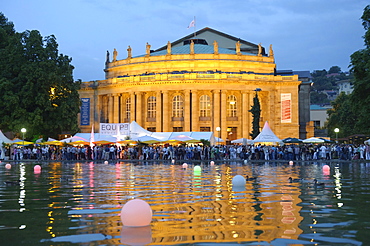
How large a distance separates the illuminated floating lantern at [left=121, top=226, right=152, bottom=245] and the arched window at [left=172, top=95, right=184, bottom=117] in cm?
7250

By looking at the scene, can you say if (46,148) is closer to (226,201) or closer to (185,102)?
(185,102)

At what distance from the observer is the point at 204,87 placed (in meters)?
78.6

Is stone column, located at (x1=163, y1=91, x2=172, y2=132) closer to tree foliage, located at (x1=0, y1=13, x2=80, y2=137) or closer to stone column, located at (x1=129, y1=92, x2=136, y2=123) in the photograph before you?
stone column, located at (x1=129, y1=92, x2=136, y2=123)

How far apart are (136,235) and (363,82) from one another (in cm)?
3752

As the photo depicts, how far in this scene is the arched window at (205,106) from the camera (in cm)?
8094

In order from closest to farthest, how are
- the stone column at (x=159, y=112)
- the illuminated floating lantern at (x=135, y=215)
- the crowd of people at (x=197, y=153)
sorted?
the illuminated floating lantern at (x=135, y=215) < the crowd of people at (x=197, y=153) < the stone column at (x=159, y=112)

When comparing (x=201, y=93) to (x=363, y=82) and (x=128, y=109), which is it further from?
(x=363, y=82)

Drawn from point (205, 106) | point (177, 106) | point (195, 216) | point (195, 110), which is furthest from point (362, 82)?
point (177, 106)

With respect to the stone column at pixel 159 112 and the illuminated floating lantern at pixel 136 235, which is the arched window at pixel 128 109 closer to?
the stone column at pixel 159 112

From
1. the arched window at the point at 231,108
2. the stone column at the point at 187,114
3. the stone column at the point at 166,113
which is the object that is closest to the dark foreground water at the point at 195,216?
the stone column at the point at 187,114

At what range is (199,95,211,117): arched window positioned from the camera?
266 ft

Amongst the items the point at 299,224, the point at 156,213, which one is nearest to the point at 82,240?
the point at 156,213

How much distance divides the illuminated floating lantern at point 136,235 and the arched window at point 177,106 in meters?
72.5

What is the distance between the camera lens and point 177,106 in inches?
3236
